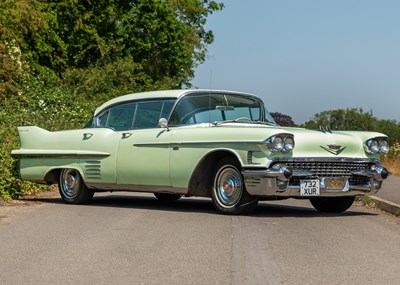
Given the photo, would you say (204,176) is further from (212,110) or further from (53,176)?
(53,176)

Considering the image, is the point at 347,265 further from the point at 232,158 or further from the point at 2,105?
the point at 2,105

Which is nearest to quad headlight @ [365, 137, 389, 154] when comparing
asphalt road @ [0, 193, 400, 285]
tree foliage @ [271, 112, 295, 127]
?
asphalt road @ [0, 193, 400, 285]

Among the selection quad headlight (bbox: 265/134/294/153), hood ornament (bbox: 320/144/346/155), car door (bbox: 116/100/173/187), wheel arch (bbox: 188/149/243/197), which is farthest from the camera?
car door (bbox: 116/100/173/187)

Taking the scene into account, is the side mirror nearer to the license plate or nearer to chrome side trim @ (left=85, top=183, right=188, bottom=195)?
chrome side trim @ (left=85, top=183, right=188, bottom=195)

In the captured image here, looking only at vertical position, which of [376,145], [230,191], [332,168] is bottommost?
[230,191]

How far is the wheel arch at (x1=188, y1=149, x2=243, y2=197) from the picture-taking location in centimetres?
1056

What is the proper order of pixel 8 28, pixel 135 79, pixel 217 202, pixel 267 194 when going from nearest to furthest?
pixel 267 194
pixel 217 202
pixel 8 28
pixel 135 79

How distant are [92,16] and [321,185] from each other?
29.1 meters

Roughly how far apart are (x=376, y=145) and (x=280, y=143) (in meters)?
1.74

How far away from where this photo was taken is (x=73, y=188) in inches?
495

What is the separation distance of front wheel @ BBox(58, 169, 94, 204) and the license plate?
150 inches

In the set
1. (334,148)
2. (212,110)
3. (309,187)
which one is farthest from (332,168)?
(212,110)

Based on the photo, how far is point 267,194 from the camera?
9820mm

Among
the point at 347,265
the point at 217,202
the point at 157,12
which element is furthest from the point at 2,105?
the point at 347,265
